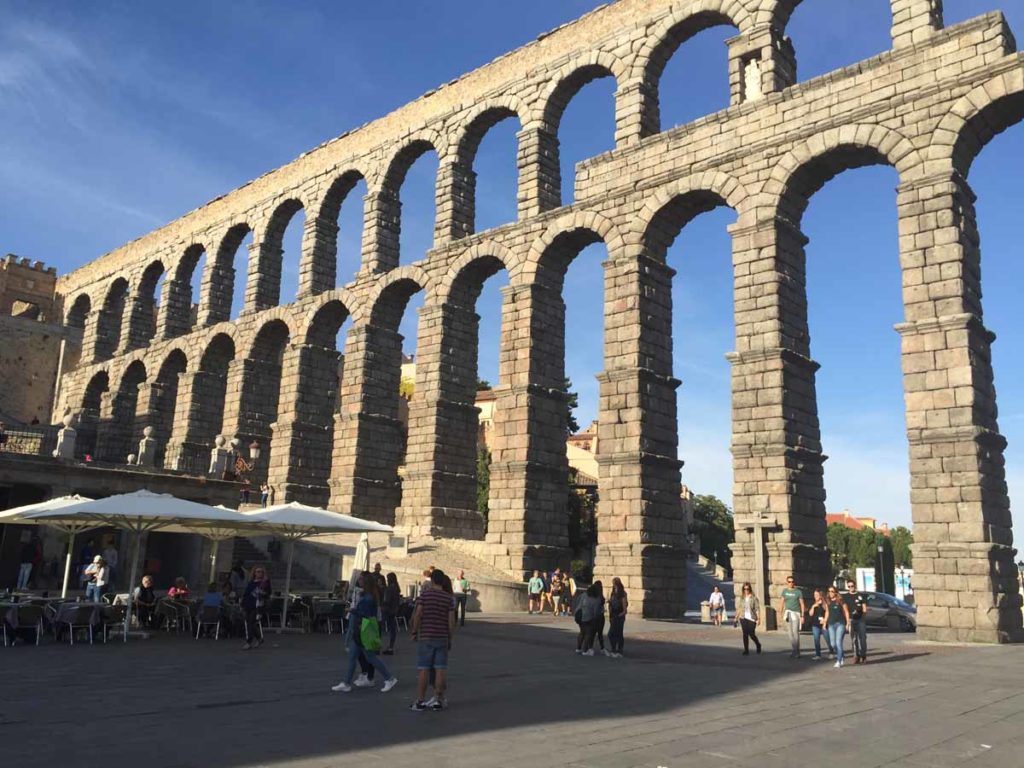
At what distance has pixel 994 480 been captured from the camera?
57.6 feet

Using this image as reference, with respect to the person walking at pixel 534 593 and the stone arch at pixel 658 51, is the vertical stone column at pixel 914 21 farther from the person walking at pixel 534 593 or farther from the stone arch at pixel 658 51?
the person walking at pixel 534 593

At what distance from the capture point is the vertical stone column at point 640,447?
22.5m

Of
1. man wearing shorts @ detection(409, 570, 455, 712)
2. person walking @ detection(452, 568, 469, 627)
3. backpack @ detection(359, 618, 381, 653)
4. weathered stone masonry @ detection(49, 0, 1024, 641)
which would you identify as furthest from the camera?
person walking @ detection(452, 568, 469, 627)

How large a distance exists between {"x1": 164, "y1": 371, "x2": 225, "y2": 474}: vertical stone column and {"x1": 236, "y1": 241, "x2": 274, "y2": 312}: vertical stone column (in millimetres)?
4352

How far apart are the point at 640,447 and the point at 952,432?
26.0 feet

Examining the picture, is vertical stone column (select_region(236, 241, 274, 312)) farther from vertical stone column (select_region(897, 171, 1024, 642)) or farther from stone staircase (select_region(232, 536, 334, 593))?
vertical stone column (select_region(897, 171, 1024, 642))

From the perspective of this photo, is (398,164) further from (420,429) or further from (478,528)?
(478,528)

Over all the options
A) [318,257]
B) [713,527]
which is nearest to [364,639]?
[318,257]

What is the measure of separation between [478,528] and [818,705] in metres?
20.6

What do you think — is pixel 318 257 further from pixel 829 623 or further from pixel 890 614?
pixel 829 623

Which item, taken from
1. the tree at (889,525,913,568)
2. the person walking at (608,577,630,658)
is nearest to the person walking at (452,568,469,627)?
the person walking at (608,577,630,658)

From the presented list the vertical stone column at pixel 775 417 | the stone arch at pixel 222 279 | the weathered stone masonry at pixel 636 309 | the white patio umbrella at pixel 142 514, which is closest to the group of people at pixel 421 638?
the white patio umbrella at pixel 142 514

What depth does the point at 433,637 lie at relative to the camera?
9.20 metres

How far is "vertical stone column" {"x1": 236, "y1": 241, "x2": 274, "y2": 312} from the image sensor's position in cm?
3931
